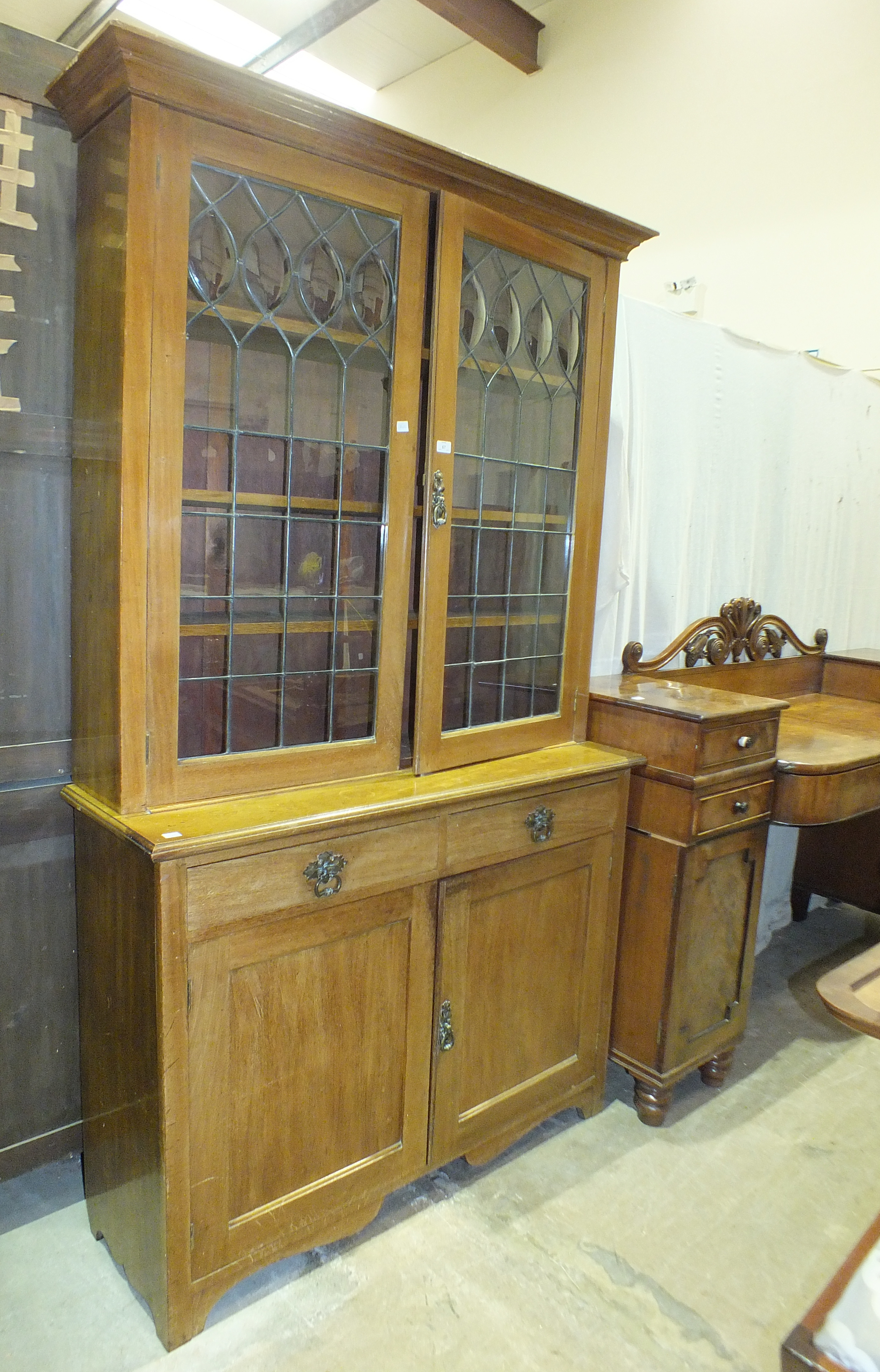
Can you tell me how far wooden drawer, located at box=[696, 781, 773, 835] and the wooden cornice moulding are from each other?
1298 millimetres

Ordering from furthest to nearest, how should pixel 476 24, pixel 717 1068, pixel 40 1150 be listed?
pixel 476 24 → pixel 717 1068 → pixel 40 1150

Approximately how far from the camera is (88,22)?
174 inches

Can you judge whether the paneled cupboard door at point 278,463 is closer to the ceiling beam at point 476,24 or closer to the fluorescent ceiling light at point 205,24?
the ceiling beam at point 476,24

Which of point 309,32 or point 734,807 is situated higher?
point 309,32

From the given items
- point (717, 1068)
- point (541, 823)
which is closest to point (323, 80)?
point (541, 823)

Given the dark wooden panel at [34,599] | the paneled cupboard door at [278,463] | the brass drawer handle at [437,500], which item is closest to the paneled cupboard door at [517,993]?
the paneled cupboard door at [278,463]

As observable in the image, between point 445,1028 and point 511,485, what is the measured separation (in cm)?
112

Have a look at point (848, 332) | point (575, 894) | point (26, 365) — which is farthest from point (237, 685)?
point (848, 332)

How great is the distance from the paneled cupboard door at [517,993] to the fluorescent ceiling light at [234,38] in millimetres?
4122

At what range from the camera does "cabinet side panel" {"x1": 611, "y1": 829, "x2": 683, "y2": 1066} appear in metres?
1.99

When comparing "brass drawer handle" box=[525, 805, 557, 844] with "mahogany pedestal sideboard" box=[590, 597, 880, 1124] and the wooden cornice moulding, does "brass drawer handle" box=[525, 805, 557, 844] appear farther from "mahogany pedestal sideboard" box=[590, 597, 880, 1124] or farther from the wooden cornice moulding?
the wooden cornice moulding

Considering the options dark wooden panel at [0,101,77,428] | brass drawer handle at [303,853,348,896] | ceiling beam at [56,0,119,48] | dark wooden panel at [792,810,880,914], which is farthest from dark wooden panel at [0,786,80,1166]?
ceiling beam at [56,0,119,48]

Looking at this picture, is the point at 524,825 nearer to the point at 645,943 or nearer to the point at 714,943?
the point at 645,943

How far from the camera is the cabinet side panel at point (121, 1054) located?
4.48ft
